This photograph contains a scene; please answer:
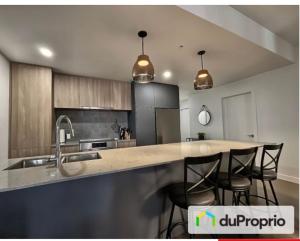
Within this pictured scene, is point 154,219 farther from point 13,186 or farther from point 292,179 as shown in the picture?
point 292,179

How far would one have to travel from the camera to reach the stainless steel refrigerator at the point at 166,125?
4.19 m

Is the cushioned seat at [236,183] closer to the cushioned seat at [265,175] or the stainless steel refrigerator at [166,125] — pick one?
the cushioned seat at [265,175]

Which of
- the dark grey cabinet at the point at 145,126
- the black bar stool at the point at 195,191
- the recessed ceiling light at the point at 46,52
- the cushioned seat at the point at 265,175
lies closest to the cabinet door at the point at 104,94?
the dark grey cabinet at the point at 145,126

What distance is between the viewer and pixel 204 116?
5.23 metres

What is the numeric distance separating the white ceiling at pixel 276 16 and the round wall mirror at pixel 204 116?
272cm

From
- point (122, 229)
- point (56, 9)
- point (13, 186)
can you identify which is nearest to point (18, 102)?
point (56, 9)

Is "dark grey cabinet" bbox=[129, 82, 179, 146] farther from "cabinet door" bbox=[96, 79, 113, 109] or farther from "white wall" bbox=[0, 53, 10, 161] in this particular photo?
"white wall" bbox=[0, 53, 10, 161]

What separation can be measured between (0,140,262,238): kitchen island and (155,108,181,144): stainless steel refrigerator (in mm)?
2491

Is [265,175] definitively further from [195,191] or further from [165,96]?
[165,96]

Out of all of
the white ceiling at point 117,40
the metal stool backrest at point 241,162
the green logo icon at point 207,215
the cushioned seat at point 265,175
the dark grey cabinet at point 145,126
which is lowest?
the green logo icon at point 207,215

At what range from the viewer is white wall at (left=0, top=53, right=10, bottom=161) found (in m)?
2.47

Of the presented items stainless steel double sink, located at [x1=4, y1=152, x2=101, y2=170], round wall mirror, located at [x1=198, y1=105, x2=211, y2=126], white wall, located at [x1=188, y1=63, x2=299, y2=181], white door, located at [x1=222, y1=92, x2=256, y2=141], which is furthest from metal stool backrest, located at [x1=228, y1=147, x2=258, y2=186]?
round wall mirror, located at [x1=198, y1=105, x2=211, y2=126]

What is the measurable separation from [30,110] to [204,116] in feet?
15.0
